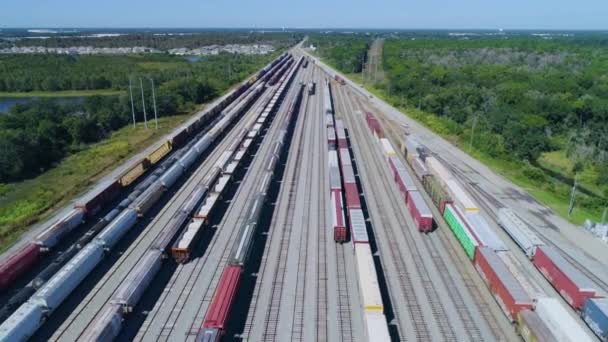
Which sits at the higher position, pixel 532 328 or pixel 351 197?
pixel 351 197

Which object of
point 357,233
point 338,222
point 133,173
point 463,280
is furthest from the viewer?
point 133,173

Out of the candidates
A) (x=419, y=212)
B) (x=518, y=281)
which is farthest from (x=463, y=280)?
(x=419, y=212)

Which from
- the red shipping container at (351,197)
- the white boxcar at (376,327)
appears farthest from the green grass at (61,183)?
the white boxcar at (376,327)

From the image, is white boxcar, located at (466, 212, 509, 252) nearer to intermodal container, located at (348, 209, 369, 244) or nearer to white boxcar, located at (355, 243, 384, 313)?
intermodal container, located at (348, 209, 369, 244)

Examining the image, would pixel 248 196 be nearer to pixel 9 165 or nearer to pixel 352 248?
pixel 352 248

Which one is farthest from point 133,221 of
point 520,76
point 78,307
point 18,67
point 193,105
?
point 18,67

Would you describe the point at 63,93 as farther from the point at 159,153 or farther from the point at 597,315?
the point at 597,315
